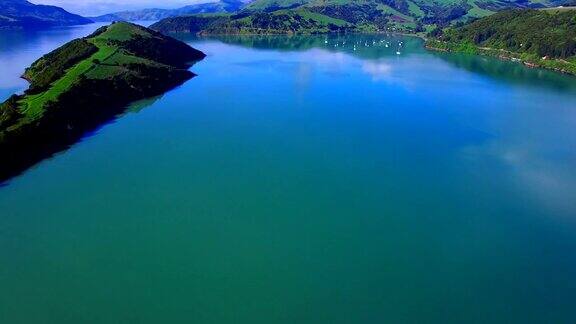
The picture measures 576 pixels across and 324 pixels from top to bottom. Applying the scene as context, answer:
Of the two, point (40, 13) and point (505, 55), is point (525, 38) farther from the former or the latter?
point (40, 13)

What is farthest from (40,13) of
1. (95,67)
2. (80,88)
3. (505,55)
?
(505,55)

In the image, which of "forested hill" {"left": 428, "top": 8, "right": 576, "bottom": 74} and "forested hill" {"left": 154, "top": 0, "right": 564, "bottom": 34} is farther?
"forested hill" {"left": 154, "top": 0, "right": 564, "bottom": 34}

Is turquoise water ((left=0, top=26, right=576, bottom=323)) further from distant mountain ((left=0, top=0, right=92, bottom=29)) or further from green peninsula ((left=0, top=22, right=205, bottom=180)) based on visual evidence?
distant mountain ((left=0, top=0, right=92, bottom=29))

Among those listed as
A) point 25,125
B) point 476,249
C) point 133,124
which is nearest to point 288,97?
point 133,124

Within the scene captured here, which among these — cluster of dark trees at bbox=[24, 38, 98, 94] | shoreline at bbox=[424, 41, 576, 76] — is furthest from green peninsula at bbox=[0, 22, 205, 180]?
shoreline at bbox=[424, 41, 576, 76]

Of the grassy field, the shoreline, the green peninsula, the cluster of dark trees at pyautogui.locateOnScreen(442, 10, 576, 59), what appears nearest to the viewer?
the green peninsula

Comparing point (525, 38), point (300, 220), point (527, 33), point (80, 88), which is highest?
point (527, 33)

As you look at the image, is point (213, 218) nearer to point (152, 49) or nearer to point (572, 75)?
point (152, 49)
